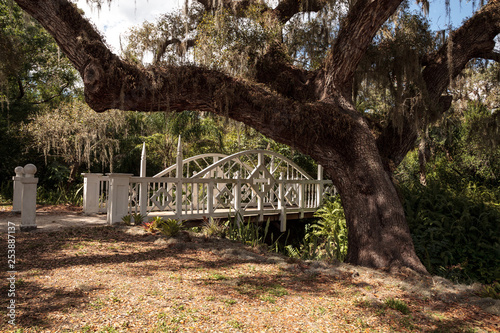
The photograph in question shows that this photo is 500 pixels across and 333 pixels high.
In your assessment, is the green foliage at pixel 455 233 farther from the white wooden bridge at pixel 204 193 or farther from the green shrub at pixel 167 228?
the green shrub at pixel 167 228

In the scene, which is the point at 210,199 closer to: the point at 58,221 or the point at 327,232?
the point at 327,232

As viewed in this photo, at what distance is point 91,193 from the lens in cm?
872

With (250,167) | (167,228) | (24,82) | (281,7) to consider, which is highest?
(24,82)

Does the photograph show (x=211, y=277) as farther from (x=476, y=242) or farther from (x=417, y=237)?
(x=476, y=242)

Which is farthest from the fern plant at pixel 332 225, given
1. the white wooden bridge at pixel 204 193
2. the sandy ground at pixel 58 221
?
the sandy ground at pixel 58 221

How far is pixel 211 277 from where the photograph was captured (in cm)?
409

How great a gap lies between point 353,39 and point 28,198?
19.3 feet

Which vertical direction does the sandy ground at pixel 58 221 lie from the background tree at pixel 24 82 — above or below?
below

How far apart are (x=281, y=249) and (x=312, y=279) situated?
4.30m

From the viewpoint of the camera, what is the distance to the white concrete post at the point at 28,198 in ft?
18.9

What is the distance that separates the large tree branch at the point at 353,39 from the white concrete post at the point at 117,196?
417cm

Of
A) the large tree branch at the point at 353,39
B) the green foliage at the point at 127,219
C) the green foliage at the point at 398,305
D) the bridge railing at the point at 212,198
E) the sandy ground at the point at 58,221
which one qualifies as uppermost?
the large tree branch at the point at 353,39

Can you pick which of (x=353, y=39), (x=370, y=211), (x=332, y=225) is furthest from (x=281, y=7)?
(x=370, y=211)

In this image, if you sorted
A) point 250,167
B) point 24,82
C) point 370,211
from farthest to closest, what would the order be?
1. point 24,82
2. point 250,167
3. point 370,211
